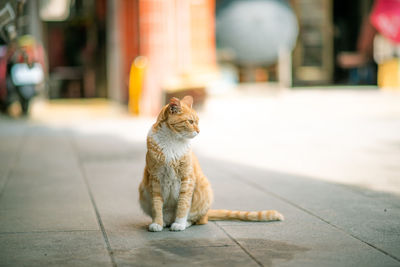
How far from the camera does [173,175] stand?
4613mm

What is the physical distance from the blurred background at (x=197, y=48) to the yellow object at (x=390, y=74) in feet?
0.11

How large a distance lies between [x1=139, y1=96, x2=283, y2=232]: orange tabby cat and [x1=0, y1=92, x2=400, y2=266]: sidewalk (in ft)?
0.43

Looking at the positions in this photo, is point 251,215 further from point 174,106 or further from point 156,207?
point 174,106

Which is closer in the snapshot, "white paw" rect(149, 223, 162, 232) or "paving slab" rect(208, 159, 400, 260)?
"paving slab" rect(208, 159, 400, 260)

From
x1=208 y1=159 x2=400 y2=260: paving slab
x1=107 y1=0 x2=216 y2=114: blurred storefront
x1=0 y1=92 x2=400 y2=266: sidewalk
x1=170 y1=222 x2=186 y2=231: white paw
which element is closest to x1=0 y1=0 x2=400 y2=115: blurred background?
x1=107 y1=0 x2=216 y2=114: blurred storefront

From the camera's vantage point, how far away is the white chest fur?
15.0ft

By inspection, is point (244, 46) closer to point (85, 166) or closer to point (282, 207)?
point (85, 166)

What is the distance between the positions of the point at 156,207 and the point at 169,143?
485 mm

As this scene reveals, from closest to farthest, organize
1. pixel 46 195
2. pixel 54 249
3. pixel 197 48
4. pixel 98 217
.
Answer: pixel 54 249, pixel 98 217, pixel 46 195, pixel 197 48

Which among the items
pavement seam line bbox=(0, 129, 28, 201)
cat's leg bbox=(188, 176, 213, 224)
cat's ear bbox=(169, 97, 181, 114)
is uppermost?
cat's ear bbox=(169, 97, 181, 114)

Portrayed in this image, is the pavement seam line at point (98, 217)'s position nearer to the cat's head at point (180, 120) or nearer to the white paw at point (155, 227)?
the white paw at point (155, 227)

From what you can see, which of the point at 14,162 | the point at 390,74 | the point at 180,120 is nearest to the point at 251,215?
the point at 180,120

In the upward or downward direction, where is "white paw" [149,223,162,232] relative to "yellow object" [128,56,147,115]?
downward

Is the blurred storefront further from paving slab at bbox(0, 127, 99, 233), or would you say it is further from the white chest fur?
the white chest fur
